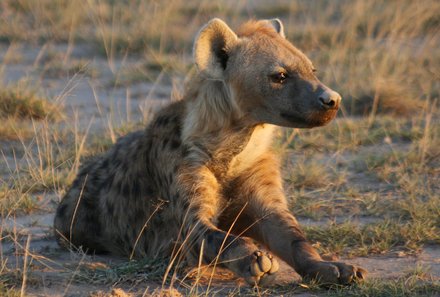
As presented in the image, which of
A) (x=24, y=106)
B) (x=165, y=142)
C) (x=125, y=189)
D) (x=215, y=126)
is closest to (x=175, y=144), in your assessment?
(x=165, y=142)

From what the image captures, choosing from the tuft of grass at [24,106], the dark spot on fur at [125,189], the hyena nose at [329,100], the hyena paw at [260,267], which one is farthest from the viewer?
the tuft of grass at [24,106]

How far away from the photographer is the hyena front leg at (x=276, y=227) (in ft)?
10.7

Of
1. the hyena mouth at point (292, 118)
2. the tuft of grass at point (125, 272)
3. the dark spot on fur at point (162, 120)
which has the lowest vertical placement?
the tuft of grass at point (125, 272)

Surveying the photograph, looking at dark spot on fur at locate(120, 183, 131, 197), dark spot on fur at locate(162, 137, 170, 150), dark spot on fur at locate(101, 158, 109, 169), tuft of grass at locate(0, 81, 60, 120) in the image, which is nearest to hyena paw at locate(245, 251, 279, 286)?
dark spot on fur at locate(162, 137, 170, 150)

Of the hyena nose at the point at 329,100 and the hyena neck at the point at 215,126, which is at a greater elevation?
the hyena nose at the point at 329,100

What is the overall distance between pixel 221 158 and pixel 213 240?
1.33ft

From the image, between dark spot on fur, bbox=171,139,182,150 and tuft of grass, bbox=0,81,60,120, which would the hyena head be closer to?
dark spot on fur, bbox=171,139,182,150

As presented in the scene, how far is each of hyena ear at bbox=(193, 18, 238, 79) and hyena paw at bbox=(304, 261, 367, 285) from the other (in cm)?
83

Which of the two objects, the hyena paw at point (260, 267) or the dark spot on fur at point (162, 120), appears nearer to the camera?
the hyena paw at point (260, 267)

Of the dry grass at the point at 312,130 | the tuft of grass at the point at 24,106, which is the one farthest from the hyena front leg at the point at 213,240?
the tuft of grass at the point at 24,106

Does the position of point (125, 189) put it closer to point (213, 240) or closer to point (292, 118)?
point (213, 240)

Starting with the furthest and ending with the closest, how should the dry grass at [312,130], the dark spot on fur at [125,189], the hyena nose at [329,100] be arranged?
the dry grass at [312,130] → the dark spot on fur at [125,189] → the hyena nose at [329,100]

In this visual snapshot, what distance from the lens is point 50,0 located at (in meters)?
8.90

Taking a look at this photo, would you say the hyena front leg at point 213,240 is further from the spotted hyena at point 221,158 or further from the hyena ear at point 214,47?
the hyena ear at point 214,47
